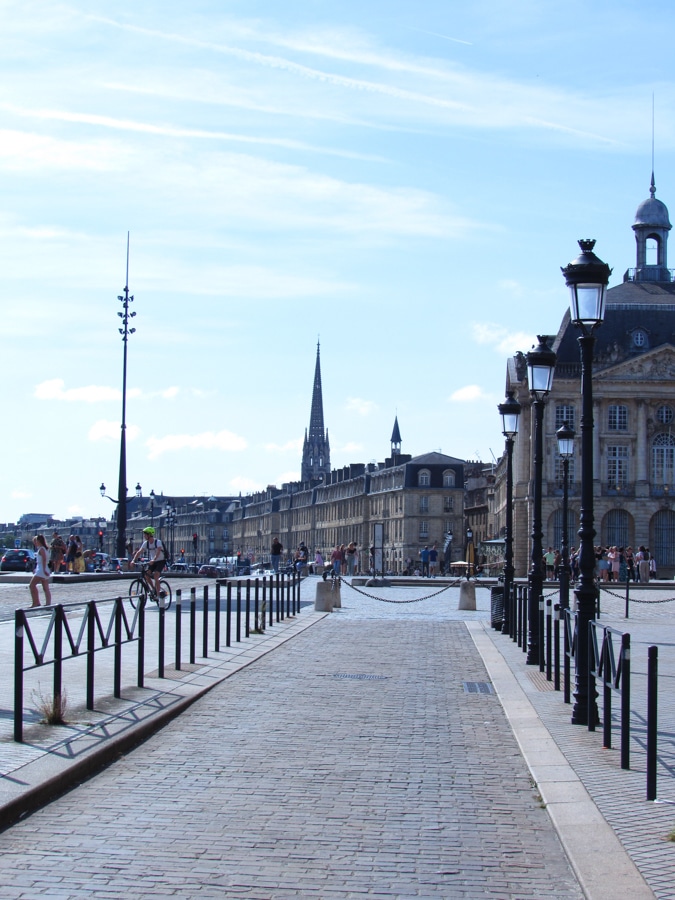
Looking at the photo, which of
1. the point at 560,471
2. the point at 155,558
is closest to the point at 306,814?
the point at 155,558

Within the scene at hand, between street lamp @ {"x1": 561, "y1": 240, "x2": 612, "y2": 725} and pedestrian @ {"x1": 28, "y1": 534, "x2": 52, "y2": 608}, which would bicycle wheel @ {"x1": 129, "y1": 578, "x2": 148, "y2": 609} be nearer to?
pedestrian @ {"x1": 28, "y1": 534, "x2": 52, "y2": 608}

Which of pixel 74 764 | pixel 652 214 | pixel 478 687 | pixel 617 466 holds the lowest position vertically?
pixel 478 687

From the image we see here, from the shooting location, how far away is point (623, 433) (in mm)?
87000

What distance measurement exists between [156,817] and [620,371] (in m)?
82.2

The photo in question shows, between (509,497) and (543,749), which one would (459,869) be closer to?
(543,749)

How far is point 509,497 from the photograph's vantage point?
79.9 ft

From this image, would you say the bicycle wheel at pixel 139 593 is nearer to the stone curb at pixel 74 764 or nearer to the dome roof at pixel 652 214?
the stone curb at pixel 74 764

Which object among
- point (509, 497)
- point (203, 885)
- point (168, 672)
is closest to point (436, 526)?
point (509, 497)

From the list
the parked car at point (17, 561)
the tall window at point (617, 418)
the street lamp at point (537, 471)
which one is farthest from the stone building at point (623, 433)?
the street lamp at point (537, 471)

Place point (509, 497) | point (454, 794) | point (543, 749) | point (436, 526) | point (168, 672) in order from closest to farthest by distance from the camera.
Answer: point (454, 794), point (543, 749), point (168, 672), point (509, 497), point (436, 526)

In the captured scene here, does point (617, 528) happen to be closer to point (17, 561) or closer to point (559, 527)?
point (559, 527)

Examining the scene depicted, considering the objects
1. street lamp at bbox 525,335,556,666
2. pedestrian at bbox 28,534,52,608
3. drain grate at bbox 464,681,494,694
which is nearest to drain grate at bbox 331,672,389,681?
drain grate at bbox 464,681,494,694

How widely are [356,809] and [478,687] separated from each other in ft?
22.6

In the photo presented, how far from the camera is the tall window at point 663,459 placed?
86438 millimetres
